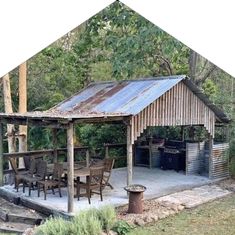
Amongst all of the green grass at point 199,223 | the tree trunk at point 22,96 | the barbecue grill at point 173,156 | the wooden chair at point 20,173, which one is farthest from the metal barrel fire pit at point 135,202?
the tree trunk at point 22,96

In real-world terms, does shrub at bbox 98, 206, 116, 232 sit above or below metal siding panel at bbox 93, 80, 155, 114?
below

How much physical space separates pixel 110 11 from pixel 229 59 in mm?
12377

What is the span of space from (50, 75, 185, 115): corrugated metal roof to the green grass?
2530mm

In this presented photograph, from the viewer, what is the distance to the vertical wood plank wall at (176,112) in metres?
9.20

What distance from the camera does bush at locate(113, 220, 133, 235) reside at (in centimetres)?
667

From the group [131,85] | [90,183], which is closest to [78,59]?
[131,85]

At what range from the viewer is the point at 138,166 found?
1359 centimetres

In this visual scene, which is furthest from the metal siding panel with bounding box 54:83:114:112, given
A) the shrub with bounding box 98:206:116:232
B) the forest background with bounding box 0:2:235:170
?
the shrub with bounding box 98:206:116:232

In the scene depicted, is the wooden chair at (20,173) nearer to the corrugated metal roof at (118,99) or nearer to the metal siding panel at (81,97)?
the corrugated metal roof at (118,99)

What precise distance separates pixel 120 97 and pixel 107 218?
Answer: 3.99 meters

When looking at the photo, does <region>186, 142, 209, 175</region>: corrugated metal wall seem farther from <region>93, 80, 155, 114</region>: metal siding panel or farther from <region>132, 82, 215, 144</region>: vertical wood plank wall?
<region>93, 80, 155, 114</region>: metal siding panel

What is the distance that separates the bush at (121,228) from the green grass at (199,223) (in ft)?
0.40

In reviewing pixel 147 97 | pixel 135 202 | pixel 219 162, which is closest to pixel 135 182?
pixel 219 162

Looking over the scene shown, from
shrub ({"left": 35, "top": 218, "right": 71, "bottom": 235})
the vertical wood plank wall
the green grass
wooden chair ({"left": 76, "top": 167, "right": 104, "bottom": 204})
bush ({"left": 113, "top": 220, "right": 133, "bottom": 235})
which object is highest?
the vertical wood plank wall
